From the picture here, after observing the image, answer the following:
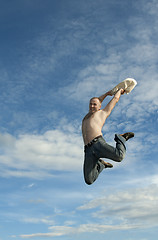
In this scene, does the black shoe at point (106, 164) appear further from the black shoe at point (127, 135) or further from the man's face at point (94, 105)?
the man's face at point (94, 105)

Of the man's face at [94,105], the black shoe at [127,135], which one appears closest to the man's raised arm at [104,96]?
the man's face at [94,105]

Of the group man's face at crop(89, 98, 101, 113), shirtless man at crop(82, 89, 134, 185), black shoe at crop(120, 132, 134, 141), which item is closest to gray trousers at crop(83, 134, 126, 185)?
shirtless man at crop(82, 89, 134, 185)

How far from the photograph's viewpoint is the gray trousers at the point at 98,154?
8148 millimetres

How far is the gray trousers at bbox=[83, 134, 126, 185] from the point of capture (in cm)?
815

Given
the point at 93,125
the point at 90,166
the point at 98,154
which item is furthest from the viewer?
the point at 93,125

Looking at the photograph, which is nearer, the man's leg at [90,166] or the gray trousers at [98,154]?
the gray trousers at [98,154]

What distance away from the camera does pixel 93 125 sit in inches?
337

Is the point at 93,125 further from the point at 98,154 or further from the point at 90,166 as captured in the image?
the point at 90,166

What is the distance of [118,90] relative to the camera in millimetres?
9258

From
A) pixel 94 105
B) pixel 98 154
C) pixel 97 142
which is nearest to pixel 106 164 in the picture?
pixel 98 154

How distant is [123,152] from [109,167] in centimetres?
106

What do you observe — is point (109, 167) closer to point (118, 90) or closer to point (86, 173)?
point (86, 173)

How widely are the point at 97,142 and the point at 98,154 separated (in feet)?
1.06

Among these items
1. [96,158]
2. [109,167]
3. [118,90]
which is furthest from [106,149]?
[118,90]
